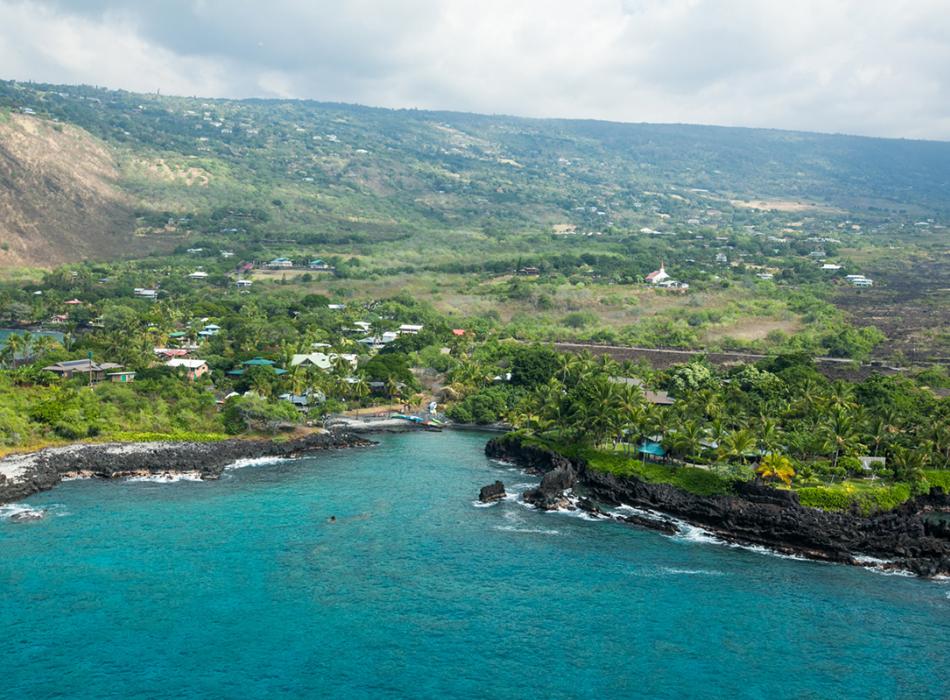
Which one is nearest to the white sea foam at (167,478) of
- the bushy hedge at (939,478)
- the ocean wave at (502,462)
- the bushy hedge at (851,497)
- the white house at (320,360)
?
the ocean wave at (502,462)

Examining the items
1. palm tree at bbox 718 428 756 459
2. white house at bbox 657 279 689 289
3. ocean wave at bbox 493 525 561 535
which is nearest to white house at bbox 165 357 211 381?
ocean wave at bbox 493 525 561 535

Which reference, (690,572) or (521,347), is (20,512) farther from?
(521,347)

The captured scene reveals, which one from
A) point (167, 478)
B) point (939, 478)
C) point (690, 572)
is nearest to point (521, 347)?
point (167, 478)

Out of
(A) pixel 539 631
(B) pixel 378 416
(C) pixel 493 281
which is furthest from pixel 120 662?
(C) pixel 493 281

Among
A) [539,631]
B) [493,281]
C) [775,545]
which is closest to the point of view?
[539,631]

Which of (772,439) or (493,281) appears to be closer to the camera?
(772,439)

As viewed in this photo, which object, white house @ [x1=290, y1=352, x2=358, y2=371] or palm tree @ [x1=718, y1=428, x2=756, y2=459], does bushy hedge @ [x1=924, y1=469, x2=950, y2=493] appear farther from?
white house @ [x1=290, y1=352, x2=358, y2=371]

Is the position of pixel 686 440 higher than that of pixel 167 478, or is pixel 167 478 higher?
pixel 686 440

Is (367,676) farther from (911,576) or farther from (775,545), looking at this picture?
(911,576)
